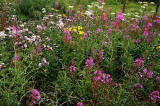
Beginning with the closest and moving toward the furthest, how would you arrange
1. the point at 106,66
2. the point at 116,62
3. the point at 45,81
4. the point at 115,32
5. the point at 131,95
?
the point at 131,95 < the point at 45,81 < the point at 106,66 < the point at 116,62 < the point at 115,32

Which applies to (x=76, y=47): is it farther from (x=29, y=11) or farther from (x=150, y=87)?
(x=29, y=11)

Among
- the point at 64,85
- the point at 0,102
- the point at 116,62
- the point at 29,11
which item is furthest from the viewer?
the point at 29,11

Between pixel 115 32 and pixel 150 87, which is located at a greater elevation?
pixel 115 32

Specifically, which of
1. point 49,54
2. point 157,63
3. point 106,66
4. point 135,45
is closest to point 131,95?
point 106,66

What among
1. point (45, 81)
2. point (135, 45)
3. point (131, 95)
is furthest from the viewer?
point (135, 45)

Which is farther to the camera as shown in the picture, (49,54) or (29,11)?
(29,11)

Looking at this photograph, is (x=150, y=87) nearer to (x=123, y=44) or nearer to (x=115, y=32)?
(x=123, y=44)

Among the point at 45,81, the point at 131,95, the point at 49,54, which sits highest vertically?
the point at 49,54

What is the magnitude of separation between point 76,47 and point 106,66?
0.60 m

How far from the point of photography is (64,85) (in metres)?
2.37

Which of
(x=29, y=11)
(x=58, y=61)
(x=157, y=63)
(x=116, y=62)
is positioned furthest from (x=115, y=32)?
(x=29, y=11)

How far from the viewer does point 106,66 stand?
287 centimetres

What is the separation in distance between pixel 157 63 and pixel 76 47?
1376mm

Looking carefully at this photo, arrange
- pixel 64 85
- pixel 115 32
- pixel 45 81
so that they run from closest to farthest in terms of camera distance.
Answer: pixel 64 85 → pixel 45 81 → pixel 115 32
